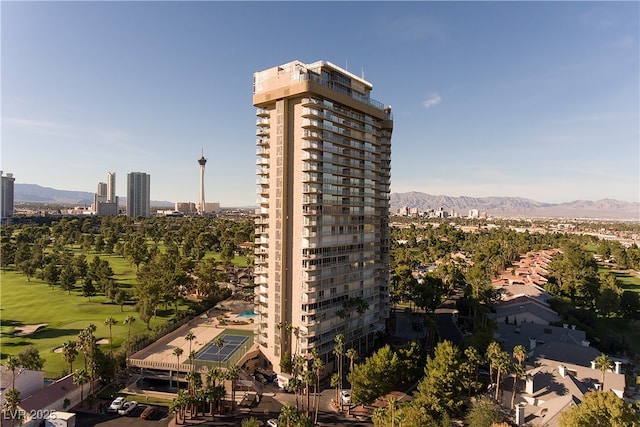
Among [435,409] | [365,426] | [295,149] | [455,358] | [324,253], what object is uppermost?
[295,149]

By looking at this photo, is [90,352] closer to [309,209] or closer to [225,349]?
[225,349]

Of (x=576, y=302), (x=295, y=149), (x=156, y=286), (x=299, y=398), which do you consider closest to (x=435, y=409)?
(x=299, y=398)

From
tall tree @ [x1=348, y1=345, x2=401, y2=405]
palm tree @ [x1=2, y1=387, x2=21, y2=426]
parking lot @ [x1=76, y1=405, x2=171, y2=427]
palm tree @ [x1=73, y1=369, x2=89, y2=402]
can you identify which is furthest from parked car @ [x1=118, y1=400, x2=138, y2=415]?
tall tree @ [x1=348, y1=345, x2=401, y2=405]

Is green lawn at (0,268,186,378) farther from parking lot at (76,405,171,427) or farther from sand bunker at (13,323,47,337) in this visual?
parking lot at (76,405,171,427)

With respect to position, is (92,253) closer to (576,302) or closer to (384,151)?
(384,151)

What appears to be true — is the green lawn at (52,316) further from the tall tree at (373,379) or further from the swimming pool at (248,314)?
the tall tree at (373,379)

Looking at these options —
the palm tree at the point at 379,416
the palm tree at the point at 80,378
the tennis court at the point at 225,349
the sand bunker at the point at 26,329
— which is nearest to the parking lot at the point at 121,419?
the palm tree at the point at 80,378
